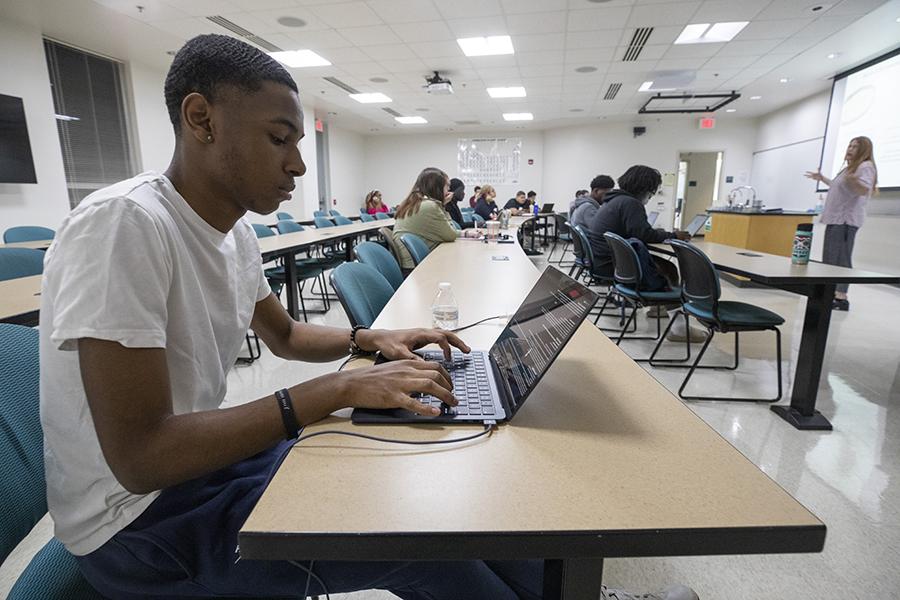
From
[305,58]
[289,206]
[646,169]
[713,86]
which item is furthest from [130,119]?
[713,86]

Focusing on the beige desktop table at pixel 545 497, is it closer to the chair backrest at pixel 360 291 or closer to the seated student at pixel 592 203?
the chair backrest at pixel 360 291

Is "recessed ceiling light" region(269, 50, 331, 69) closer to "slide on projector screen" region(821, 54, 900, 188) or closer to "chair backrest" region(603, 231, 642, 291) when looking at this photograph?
"chair backrest" region(603, 231, 642, 291)

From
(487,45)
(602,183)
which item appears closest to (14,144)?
(487,45)

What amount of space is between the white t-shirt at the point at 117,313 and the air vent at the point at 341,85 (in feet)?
22.8

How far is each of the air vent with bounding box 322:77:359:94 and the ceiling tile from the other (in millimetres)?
2183

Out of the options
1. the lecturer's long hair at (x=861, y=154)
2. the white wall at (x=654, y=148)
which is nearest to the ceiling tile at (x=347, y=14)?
the lecturer's long hair at (x=861, y=154)

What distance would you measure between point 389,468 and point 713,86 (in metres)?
8.75

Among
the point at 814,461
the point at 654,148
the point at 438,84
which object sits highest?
the point at 438,84

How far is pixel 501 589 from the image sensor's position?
727 millimetres

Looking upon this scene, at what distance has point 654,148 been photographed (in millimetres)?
10328

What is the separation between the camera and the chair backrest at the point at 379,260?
1886mm

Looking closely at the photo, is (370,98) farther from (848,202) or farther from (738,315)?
(738,315)

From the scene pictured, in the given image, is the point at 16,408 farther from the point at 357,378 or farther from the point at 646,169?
the point at 646,169

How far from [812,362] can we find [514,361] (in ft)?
6.63
